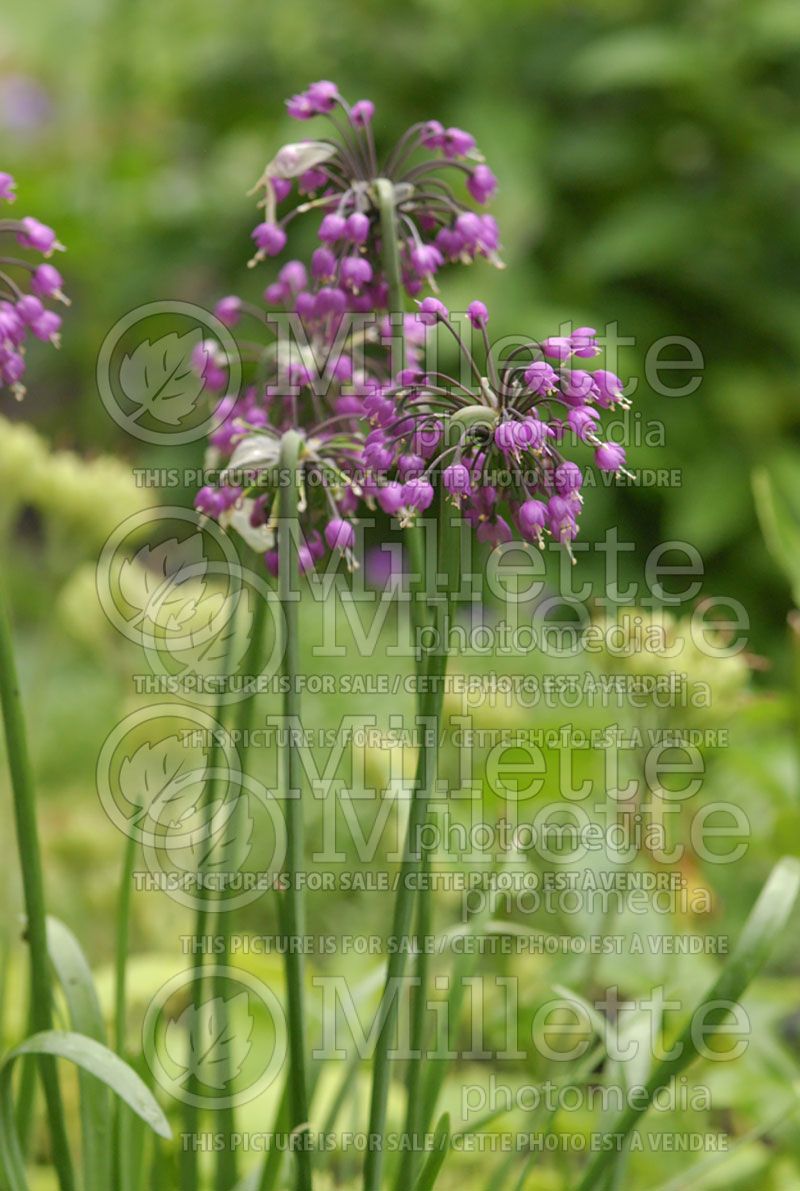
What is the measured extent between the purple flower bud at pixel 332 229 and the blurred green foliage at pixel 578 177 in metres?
3.09

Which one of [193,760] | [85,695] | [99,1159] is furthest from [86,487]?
[85,695]

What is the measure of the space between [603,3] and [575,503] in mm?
4360

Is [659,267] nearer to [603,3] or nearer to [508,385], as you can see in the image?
[603,3]

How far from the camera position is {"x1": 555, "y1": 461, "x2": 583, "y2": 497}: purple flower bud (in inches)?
32.4

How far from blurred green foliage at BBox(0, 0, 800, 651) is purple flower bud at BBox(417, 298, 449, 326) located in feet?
10.3

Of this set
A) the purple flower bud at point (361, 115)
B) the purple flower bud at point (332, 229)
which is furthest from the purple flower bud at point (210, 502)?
the purple flower bud at point (361, 115)

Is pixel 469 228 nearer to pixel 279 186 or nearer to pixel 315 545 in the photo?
pixel 279 186

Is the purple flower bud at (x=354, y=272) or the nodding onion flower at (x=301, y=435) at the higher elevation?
the purple flower bud at (x=354, y=272)

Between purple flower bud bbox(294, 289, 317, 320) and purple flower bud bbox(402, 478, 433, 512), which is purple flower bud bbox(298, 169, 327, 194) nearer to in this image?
purple flower bud bbox(294, 289, 317, 320)

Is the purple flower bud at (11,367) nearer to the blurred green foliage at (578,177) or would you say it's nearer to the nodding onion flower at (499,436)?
the nodding onion flower at (499,436)

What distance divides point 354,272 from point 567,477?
256 mm

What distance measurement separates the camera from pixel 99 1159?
1.04 metres

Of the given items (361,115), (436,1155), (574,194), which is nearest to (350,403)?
(361,115)

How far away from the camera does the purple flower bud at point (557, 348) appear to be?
2.72 ft
